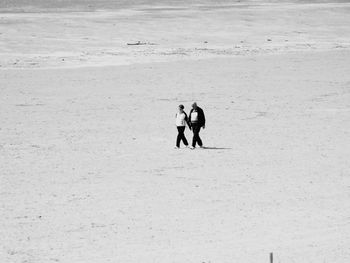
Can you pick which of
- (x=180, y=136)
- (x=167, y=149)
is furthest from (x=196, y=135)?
(x=167, y=149)

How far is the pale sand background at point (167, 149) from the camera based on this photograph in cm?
1428

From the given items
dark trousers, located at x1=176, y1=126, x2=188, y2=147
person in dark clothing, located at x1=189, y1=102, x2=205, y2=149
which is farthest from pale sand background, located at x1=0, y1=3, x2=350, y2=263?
person in dark clothing, located at x1=189, y1=102, x2=205, y2=149

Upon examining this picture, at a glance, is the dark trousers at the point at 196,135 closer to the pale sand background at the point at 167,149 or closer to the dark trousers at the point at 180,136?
the dark trousers at the point at 180,136

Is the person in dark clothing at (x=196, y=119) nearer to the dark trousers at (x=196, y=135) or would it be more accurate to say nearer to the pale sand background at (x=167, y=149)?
the dark trousers at (x=196, y=135)

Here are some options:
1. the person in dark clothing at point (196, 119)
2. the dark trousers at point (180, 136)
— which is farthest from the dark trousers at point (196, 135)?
the dark trousers at point (180, 136)

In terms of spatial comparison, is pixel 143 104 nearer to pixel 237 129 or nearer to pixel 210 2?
pixel 237 129

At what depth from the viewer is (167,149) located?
22297 mm

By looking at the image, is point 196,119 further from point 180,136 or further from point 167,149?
point 167,149

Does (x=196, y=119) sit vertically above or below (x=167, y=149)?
above

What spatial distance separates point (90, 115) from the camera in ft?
90.9

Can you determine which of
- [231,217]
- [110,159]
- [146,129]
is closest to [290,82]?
[146,129]

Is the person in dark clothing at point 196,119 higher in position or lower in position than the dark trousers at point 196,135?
higher

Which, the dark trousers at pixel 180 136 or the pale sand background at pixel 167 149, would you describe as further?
the dark trousers at pixel 180 136

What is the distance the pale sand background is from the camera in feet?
46.9
